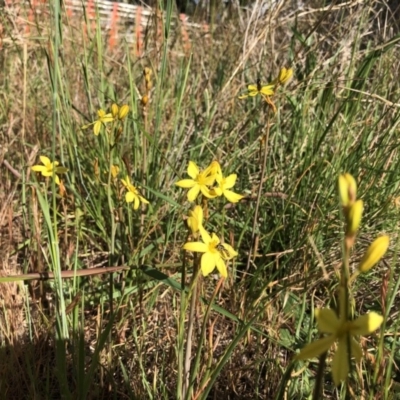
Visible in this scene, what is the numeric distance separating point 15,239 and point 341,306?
3.51ft

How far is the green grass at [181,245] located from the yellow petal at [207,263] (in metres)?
0.04

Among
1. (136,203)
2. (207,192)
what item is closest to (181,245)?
(136,203)

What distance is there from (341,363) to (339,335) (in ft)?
0.06

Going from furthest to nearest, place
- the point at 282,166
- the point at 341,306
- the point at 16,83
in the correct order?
the point at 16,83
the point at 282,166
the point at 341,306

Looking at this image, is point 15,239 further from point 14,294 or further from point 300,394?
point 300,394

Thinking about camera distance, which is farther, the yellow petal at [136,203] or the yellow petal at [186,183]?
the yellow petal at [136,203]

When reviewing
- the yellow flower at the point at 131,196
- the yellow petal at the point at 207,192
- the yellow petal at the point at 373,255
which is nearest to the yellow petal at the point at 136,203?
the yellow flower at the point at 131,196

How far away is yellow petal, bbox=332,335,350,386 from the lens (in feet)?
1.02

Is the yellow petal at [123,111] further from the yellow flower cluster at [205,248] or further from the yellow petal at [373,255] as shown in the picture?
the yellow petal at [373,255]

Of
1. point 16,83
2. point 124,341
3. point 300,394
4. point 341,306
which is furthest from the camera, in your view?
point 16,83

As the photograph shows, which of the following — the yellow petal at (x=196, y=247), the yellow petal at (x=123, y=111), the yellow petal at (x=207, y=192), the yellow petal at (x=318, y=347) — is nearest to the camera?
the yellow petal at (x=318, y=347)

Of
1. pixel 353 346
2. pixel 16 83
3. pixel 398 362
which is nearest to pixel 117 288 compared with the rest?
pixel 398 362

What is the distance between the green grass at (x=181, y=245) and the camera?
30.1 inches

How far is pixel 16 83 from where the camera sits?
2084mm
